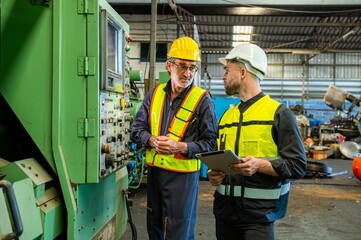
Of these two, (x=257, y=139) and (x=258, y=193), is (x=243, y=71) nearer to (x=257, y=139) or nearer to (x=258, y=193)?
(x=257, y=139)

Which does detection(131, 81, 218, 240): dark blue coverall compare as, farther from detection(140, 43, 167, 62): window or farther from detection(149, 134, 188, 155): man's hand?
detection(140, 43, 167, 62): window

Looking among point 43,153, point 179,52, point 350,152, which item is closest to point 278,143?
point 179,52

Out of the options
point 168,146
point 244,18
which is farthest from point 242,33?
point 168,146

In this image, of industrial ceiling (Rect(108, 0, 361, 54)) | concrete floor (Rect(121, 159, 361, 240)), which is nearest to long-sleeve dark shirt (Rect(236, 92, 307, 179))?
concrete floor (Rect(121, 159, 361, 240))

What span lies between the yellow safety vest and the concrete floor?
7.14 feet

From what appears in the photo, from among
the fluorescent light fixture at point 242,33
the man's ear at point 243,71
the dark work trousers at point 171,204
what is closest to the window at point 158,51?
the fluorescent light fixture at point 242,33

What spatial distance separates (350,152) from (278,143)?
9.44 metres

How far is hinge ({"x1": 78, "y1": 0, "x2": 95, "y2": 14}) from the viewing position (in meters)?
1.94

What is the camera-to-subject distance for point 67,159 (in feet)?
6.48

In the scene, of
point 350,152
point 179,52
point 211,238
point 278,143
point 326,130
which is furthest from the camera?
point 326,130

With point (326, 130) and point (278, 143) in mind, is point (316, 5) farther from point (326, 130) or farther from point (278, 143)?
point (278, 143)

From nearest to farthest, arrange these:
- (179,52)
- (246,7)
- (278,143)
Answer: (278,143), (179,52), (246,7)

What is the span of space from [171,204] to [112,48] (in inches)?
43.0

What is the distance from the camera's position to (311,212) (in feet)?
16.0
